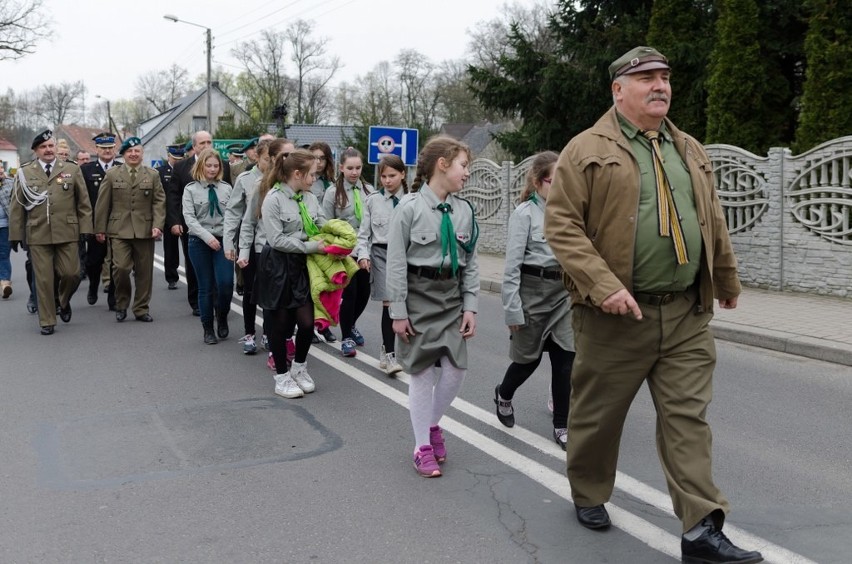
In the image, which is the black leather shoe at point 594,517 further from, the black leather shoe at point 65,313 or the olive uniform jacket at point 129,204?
the black leather shoe at point 65,313

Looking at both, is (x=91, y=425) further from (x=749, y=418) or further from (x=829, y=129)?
(x=829, y=129)

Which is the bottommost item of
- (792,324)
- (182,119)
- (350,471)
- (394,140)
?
(350,471)

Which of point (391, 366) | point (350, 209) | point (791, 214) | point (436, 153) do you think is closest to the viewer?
point (436, 153)

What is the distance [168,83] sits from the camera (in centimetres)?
9488

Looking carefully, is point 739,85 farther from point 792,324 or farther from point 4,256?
point 4,256

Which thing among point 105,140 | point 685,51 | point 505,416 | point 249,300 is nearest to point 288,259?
point 249,300

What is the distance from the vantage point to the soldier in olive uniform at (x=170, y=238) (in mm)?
11211

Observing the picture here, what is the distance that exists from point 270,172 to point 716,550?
438cm

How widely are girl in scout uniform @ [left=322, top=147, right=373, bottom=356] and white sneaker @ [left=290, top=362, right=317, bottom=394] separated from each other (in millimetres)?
1211

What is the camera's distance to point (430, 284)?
486 cm

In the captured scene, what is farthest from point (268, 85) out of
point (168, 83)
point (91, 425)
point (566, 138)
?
point (91, 425)

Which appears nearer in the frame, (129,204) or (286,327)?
(286,327)

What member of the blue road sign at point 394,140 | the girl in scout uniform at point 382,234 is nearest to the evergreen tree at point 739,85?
the blue road sign at point 394,140

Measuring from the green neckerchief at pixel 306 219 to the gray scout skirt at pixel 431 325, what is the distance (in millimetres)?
1956
